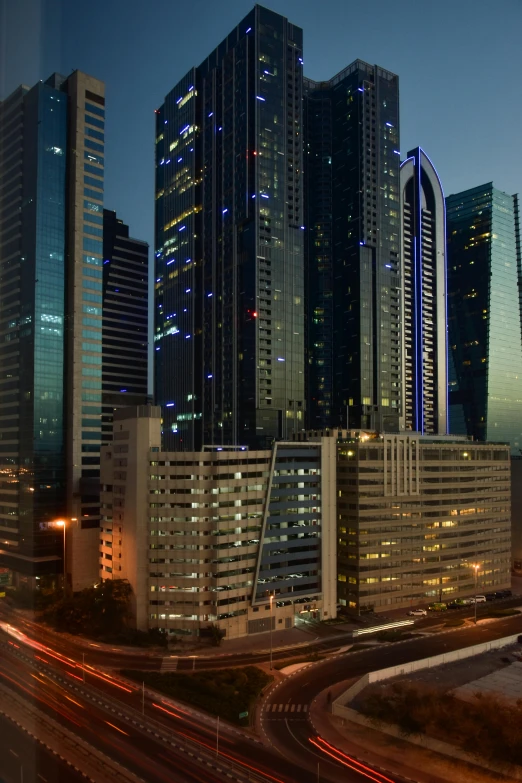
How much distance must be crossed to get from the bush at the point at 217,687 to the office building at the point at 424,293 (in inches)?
2793

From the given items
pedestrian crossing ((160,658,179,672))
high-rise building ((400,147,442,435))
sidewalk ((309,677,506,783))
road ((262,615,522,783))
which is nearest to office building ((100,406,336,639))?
pedestrian crossing ((160,658,179,672))

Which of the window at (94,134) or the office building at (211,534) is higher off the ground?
the window at (94,134)

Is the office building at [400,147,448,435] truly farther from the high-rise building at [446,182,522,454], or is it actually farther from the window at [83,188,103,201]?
the window at [83,188,103,201]

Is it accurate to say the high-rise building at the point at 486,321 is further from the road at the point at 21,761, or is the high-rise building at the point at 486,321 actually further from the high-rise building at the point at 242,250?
the road at the point at 21,761

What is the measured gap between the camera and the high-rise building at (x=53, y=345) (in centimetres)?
4606

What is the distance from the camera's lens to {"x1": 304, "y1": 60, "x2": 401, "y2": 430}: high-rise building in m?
79.4

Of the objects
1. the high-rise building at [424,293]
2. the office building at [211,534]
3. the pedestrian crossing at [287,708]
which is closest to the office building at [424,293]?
the high-rise building at [424,293]

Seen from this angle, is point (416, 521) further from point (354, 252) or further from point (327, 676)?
point (354, 252)

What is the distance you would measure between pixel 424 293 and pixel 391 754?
85.1m

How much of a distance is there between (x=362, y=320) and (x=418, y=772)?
6313 cm

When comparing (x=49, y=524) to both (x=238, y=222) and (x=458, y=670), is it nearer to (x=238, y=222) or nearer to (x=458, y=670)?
(x=458, y=670)

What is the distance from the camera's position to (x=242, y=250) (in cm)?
7006

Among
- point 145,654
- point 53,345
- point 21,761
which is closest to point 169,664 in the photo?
point 145,654

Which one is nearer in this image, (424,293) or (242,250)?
(242,250)
